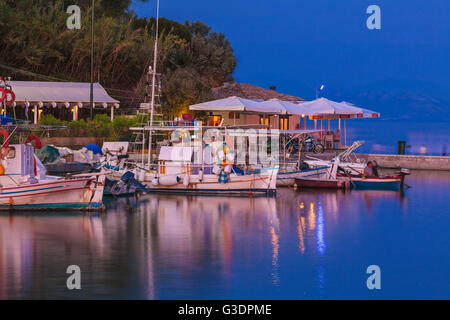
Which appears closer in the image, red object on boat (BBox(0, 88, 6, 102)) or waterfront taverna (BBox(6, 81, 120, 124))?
red object on boat (BBox(0, 88, 6, 102))

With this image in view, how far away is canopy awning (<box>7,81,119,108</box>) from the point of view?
4784 cm

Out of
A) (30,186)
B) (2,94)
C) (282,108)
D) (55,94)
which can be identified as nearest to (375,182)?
(282,108)

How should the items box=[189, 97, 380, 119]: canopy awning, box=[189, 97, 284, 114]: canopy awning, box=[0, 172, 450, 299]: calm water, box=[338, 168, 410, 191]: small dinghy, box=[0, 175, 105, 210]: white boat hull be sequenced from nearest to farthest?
box=[0, 172, 450, 299]: calm water → box=[0, 175, 105, 210]: white boat hull → box=[338, 168, 410, 191]: small dinghy → box=[189, 97, 284, 114]: canopy awning → box=[189, 97, 380, 119]: canopy awning

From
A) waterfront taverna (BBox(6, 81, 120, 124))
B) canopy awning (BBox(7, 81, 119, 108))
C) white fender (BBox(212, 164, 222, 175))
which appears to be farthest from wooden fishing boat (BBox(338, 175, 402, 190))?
canopy awning (BBox(7, 81, 119, 108))

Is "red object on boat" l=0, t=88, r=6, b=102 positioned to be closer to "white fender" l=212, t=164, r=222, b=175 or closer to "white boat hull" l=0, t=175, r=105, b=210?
"white boat hull" l=0, t=175, r=105, b=210

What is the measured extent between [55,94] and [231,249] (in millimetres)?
32104

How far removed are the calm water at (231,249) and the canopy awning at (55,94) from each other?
2094cm

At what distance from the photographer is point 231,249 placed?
802 inches

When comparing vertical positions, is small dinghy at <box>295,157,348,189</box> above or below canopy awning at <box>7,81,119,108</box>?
below

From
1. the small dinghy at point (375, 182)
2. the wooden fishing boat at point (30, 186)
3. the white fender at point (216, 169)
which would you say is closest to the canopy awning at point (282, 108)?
the small dinghy at point (375, 182)

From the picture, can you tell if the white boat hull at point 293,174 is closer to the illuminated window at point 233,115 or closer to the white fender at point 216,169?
the white fender at point 216,169

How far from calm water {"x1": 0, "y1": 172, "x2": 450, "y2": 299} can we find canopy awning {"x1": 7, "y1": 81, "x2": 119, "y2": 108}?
20.9m
